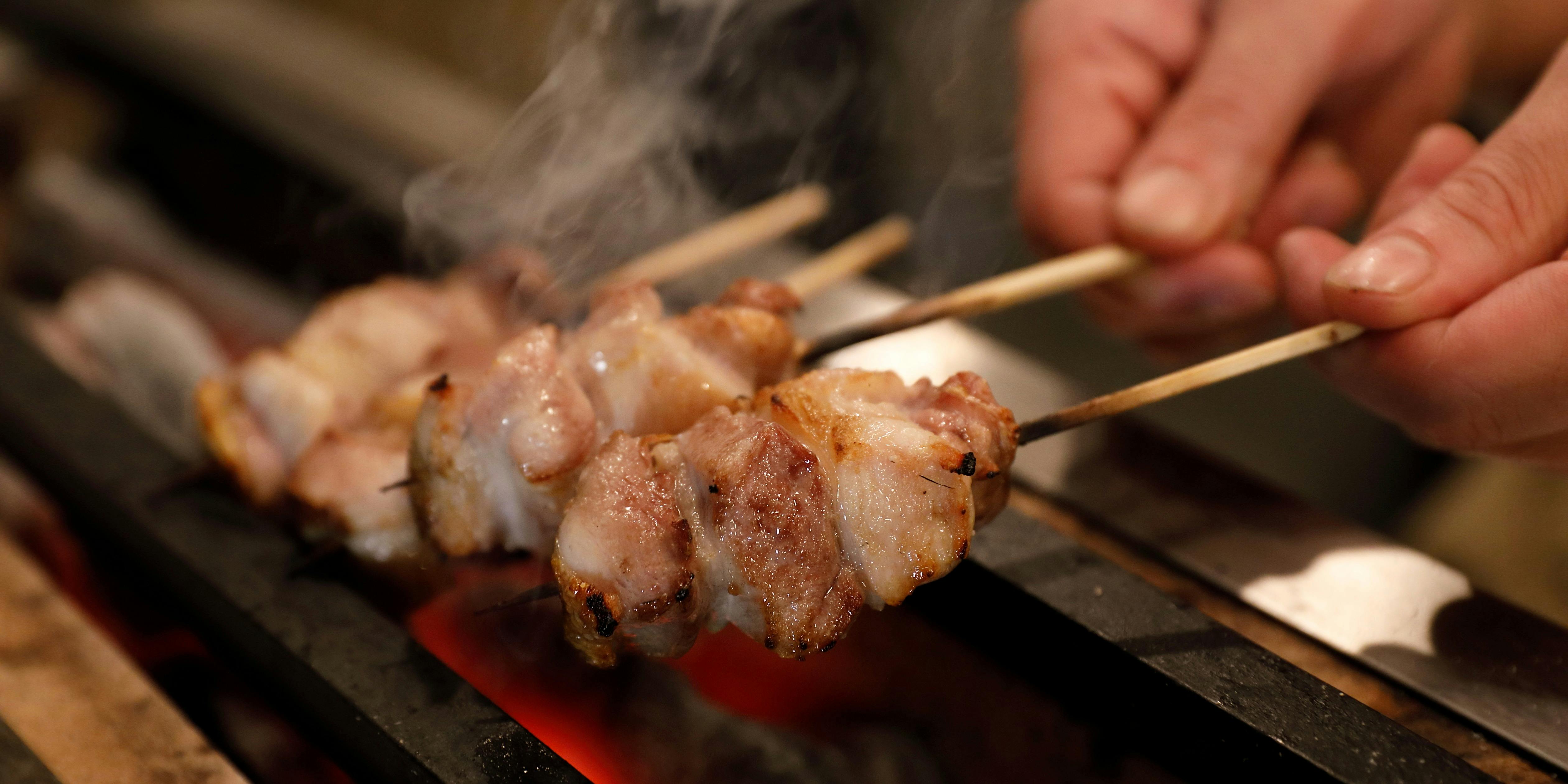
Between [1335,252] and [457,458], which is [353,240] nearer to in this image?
[457,458]

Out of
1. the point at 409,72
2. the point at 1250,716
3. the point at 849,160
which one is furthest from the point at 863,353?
the point at 409,72

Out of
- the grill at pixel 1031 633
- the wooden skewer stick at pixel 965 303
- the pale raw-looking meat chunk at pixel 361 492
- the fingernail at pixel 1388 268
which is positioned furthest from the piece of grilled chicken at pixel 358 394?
the fingernail at pixel 1388 268

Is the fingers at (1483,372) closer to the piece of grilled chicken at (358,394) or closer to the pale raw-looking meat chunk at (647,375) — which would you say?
the pale raw-looking meat chunk at (647,375)

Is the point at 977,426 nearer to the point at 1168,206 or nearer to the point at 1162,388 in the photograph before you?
the point at 1162,388

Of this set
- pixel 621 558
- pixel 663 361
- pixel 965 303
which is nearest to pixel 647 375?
pixel 663 361

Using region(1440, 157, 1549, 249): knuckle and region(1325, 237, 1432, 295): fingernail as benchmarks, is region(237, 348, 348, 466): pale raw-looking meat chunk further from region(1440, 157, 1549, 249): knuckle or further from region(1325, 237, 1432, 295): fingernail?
region(1440, 157, 1549, 249): knuckle

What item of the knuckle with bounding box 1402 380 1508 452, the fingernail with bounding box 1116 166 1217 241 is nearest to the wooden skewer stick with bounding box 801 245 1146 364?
the fingernail with bounding box 1116 166 1217 241
